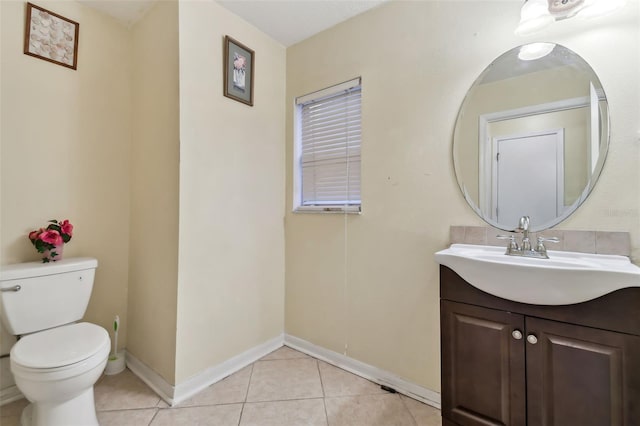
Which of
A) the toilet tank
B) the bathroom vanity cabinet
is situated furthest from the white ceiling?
the bathroom vanity cabinet

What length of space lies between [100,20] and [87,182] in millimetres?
1092

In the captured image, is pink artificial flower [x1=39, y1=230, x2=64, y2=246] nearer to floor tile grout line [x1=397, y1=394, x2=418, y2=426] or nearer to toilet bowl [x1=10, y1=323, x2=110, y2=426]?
toilet bowl [x1=10, y1=323, x2=110, y2=426]

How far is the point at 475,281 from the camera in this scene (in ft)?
3.59

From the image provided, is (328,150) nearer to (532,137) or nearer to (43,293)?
(532,137)

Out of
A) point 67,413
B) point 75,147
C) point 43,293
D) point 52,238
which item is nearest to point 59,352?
point 67,413

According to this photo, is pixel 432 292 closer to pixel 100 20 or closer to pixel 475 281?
pixel 475 281

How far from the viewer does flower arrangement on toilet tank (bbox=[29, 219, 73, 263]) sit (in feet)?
4.89

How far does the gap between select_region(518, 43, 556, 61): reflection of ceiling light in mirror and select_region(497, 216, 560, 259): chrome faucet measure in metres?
0.77

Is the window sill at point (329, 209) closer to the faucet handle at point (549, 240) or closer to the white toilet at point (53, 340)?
the faucet handle at point (549, 240)

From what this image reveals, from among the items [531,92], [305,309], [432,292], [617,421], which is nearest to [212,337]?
[305,309]

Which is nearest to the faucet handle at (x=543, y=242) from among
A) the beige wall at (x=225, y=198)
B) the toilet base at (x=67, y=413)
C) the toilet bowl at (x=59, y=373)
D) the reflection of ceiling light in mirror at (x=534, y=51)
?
the reflection of ceiling light in mirror at (x=534, y=51)

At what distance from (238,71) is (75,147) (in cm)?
115

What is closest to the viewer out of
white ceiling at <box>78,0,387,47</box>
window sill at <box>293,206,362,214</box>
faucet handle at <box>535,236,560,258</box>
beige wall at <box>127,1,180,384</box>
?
faucet handle at <box>535,236,560,258</box>

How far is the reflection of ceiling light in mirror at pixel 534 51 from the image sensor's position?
4.11 ft
